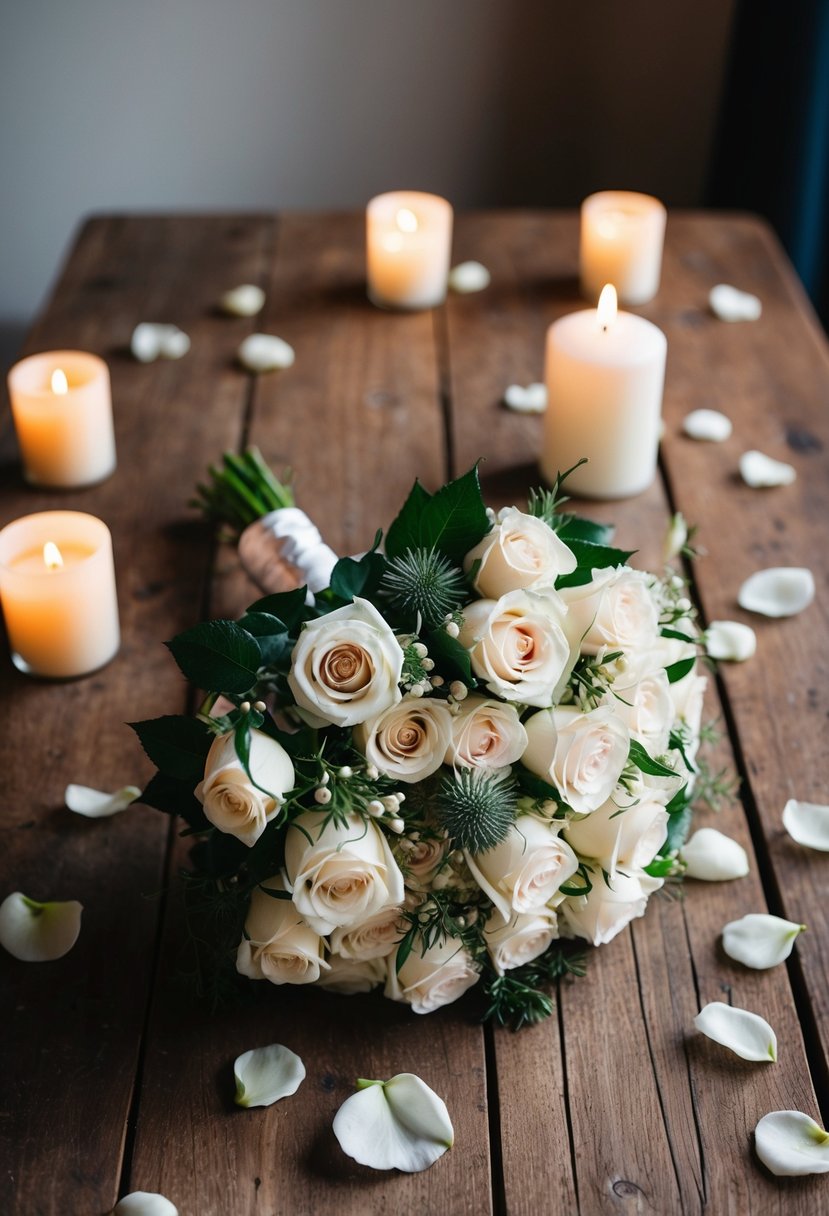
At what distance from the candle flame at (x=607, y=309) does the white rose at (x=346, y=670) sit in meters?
0.60

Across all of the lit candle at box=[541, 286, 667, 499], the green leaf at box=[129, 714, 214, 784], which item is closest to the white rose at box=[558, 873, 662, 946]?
the green leaf at box=[129, 714, 214, 784]

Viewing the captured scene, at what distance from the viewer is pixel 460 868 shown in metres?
0.75

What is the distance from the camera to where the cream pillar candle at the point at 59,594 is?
3.29ft

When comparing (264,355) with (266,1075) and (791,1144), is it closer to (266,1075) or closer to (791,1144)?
(266,1075)

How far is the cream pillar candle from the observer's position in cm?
100

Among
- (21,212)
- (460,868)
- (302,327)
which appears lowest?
(21,212)

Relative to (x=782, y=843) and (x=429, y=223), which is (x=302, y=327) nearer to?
(x=429, y=223)

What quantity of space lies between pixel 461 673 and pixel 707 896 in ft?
0.90

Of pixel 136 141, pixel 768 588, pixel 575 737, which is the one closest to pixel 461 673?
pixel 575 737

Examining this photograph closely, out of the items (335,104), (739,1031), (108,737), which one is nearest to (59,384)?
(108,737)

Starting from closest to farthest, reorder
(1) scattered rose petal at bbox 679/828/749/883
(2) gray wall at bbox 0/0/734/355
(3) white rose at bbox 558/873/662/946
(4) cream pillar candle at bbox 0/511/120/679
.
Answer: (3) white rose at bbox 558/873/662/946
(1) scattered rose petal at bbox 679/828/749/883
(4) cream pillar candle at bbox 0/511/120/679
(2) gray wall at bbox 0/0/734/355

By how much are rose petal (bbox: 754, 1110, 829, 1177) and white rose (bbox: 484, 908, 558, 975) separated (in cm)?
16

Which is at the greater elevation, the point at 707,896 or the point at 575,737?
the point at 575,737

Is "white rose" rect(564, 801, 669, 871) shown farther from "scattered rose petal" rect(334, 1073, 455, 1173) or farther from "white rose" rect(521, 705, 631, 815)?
"scattered rose petal" rect(334, 1073, 455, 1173)
